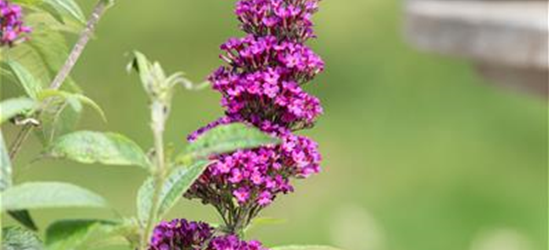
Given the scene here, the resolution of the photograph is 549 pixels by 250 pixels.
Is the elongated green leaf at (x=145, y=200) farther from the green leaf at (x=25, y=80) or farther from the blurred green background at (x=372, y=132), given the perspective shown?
the blurred green background at (x=372, y=132)

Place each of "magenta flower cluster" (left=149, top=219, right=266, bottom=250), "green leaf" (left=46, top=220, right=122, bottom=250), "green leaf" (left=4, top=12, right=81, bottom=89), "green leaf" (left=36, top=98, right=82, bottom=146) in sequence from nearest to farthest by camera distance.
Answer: "green leaf" (left=46, top=220, right=122, bottom=250)
"magenta flower cluster" (left=149, top=219, right=266, bottom=250)
"green leaf" (left=36, top=98, right=82, bottom=146)
"green leaf" (left=4, top=12, right=81, bottom=89)

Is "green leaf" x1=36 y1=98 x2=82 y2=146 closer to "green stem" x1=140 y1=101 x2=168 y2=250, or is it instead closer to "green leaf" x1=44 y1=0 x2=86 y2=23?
"green leaf" x1=44 y1=0 x2=86 y2=23

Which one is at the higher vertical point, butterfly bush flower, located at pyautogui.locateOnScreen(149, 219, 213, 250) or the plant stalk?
the plant stalk

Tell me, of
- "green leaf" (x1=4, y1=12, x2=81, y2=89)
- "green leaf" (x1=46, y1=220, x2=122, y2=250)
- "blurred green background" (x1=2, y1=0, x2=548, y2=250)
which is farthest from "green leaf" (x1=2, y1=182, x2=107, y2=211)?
"blurred green background" (x1=2, y1=0, x2=548, y2=250)

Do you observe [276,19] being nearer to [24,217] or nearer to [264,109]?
[264,109]

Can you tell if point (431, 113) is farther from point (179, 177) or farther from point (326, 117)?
point (179, 177)

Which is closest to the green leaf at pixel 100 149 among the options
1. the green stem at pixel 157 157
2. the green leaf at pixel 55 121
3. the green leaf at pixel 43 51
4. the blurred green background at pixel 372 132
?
the green stem at pixel 157 157

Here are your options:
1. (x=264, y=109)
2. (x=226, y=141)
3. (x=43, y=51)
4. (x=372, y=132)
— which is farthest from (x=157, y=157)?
(x=372, y=132)

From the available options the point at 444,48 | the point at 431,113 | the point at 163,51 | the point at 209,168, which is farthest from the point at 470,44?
the point at 163,51
